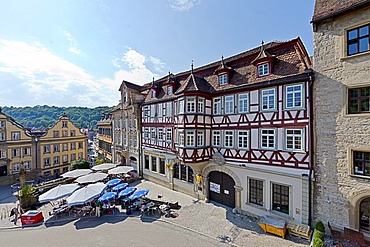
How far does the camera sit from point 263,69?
13.5 m

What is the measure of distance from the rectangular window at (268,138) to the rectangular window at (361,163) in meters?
3.99

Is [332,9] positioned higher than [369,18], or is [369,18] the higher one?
[332,9]

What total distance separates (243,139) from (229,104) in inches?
112

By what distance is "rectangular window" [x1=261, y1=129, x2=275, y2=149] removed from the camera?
41.3ft

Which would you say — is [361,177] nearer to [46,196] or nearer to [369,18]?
[369,18]

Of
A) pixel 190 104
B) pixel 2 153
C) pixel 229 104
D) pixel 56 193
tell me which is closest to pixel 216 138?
pixel 229 104

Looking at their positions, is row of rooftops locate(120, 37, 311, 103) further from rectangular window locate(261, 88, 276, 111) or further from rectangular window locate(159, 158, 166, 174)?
rectangular window locate(159, 158, 166, 174)

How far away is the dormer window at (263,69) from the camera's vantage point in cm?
1322

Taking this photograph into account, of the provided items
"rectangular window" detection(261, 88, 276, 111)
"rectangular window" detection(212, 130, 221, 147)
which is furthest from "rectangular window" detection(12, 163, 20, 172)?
"rectangular window" detection(261, 88, 276, 111)

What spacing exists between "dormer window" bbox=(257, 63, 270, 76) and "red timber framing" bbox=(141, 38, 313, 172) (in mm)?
208

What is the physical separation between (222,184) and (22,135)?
118 feet

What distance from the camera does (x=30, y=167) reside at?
34.5 metres

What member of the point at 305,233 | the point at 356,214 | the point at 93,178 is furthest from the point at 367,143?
the point at 93,178

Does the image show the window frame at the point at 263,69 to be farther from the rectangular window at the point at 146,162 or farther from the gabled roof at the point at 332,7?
the rectangular window at the point at 146,162
